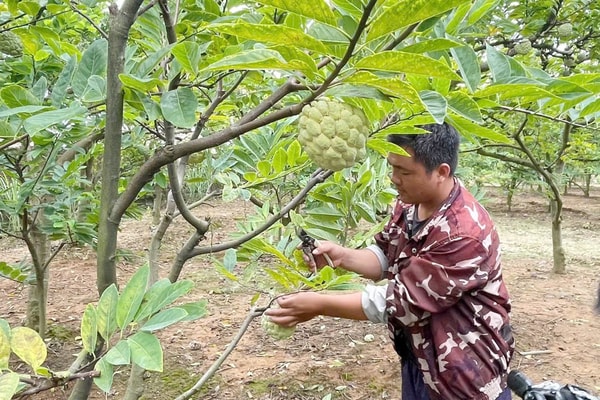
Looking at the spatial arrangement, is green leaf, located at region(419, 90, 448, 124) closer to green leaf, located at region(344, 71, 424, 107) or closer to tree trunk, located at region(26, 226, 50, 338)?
green leaf, located at region(344, 71, 424, 107)

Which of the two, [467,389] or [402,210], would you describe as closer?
[467,389]

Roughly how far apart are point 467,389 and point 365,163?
788mm

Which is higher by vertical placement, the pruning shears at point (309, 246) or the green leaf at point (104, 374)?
the green leaf at point (104, 374)

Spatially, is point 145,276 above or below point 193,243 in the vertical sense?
above

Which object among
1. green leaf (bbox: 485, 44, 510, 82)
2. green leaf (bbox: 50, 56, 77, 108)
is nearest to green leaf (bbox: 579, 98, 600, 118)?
green leaf (bbox: 485, 44, 510, 82)

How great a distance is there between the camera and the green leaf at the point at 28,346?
0.55 metres

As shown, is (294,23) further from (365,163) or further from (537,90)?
(365,163)

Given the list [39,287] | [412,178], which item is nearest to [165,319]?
[412,178]

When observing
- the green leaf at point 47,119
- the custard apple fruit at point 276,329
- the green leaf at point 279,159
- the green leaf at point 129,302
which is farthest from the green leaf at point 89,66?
the custard apple fruit at point 276,329

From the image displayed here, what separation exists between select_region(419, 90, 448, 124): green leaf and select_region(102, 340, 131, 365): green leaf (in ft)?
1.52

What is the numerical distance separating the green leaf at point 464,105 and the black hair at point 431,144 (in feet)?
1.77

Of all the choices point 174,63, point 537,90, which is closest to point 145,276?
point 174,63

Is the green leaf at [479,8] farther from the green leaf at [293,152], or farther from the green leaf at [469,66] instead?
the green leaf at [293,152]

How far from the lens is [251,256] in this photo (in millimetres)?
1446
